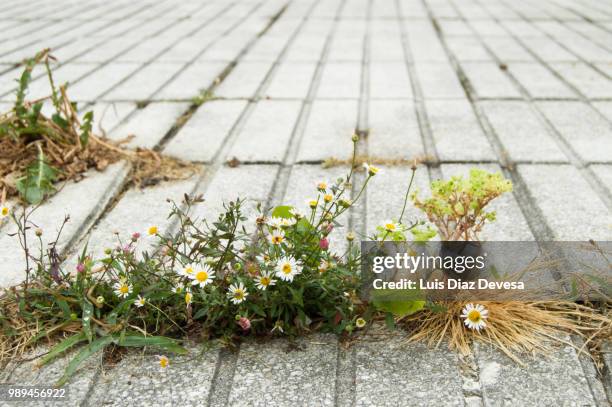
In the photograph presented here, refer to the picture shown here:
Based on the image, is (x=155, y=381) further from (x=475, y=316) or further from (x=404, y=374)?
(x=475, y=316)

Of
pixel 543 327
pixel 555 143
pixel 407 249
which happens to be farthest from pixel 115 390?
pixel 555 143

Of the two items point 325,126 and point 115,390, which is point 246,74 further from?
point 115,390

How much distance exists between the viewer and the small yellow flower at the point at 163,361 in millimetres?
1462

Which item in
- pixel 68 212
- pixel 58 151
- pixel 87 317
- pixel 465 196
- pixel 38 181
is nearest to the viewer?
pixel 87 317

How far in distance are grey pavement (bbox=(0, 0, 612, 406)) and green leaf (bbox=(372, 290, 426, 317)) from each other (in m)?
0.07

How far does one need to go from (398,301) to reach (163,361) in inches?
23.7

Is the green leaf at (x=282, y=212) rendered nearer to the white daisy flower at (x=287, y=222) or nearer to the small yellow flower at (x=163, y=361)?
the white daisy flower at (x=287, y=222)

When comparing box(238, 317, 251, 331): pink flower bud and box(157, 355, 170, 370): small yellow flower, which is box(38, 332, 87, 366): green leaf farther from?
box(238, 317, 251, 331): pink flower bud

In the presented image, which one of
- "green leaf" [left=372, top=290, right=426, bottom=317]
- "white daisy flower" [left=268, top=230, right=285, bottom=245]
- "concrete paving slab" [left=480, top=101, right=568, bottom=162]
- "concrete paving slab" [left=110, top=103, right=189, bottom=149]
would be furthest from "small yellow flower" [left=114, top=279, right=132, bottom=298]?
"concrete paving slab" [left=480, top=101, right=568, bottom=162]

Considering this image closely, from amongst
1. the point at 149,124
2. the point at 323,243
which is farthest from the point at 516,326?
the point at 149,124

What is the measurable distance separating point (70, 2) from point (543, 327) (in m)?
6.37

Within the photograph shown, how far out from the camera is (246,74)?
399cm

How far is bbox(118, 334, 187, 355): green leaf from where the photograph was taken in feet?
5.04

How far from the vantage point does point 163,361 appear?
4.80 ft
